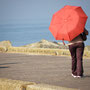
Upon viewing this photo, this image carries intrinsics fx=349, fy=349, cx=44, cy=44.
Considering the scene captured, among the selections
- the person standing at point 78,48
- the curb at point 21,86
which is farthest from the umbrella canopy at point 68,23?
the curb at point 21,86

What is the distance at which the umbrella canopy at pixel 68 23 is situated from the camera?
9744 mm

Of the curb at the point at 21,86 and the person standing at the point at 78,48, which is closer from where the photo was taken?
the curb at the point at 21,86

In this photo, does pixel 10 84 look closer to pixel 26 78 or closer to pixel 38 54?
pixel 26 78

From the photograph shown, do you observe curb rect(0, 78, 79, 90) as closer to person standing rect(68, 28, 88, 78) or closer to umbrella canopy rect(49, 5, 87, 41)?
umbrella canopy rect(49, 5, 87, 41)

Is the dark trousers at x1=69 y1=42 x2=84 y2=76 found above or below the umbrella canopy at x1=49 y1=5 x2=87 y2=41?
below

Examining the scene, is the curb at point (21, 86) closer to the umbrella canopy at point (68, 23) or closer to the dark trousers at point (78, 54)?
the umbrella canopy at point (68, 23)

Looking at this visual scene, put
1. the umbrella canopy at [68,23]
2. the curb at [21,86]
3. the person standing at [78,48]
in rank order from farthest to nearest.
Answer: the person standing at [78,48]
the umbrella canopy at [68,23]
the curb at [21,86]

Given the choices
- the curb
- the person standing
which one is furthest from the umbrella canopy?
the curb

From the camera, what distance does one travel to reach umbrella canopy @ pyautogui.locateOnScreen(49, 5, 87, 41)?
9744 millimetres

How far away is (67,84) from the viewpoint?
8586 mm

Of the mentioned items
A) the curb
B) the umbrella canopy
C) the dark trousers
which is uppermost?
the umbrella canopy

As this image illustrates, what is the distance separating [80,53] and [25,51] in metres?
8.70

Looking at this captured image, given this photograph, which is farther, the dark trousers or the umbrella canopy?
the dark trousers

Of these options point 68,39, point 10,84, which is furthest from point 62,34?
point 10,84
